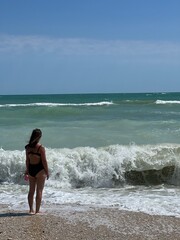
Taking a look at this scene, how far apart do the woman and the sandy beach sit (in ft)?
1.58

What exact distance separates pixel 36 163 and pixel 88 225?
1410 millimetres

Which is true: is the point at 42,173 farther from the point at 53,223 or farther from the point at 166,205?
the point at 166,205

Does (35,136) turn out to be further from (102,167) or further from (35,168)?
(102,167)

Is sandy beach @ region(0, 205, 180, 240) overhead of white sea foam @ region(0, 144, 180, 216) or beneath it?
beneath

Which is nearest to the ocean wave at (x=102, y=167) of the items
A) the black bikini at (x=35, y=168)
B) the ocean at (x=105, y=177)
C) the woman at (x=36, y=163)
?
the ocean at (x=105, y=177)

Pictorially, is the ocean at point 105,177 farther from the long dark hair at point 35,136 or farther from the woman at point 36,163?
the long dark hair at point 35,136

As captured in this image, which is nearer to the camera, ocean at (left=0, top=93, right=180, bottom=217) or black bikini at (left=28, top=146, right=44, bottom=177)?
black bikini at (left=28, top=146, right=44, bottom=177)

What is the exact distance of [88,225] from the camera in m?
6.59

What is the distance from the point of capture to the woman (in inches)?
278

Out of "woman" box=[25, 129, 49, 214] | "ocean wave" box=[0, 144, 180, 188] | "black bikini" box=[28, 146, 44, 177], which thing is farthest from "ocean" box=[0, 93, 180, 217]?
"black bikini" box=[28, 146, 44, 177]

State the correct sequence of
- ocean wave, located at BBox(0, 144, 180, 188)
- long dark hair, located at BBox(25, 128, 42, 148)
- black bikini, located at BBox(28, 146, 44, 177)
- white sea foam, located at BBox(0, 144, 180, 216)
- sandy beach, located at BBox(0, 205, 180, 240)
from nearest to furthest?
sandy beach, located at BBox(0, 205, 180, 240), long dark hair, located at BBox(25, 128, 42, 148), black bikini, located at BBox(28, 146, 44, 177), white sea foam, located at BBox(0, 144, 180, 216), ocean wave, located at BBox(0, 144, 180, 188)

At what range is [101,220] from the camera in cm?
687

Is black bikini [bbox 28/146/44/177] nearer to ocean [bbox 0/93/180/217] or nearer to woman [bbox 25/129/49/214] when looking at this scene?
woman [bbox 25/129/49/214]

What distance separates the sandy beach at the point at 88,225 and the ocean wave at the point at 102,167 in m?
3.35
